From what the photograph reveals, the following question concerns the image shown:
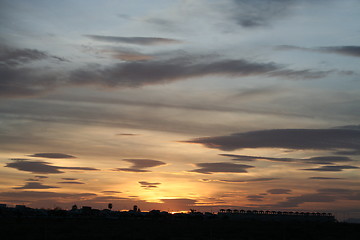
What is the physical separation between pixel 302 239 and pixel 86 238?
1438 inches

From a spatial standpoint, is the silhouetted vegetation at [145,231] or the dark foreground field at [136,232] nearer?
the dark foreground field at [136,232]

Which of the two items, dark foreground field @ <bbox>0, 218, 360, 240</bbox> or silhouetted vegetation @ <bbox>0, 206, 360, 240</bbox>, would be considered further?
silhouetted vegetation @ <bbox>0, 206, 360, 240</bbox>

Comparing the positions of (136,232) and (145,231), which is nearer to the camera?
(136,232)

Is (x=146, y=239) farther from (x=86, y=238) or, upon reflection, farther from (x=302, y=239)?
(x=302, y=239)

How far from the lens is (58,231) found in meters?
75.2

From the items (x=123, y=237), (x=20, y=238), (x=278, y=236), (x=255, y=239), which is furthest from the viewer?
(x=278, y=236)

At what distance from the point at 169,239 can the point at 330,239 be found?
95.4 ft

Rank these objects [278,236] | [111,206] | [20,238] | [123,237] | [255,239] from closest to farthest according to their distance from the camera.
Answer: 1. [20,238]
2. [123,237]
3. [255,239]
4. [278,236]
5. [111,206]

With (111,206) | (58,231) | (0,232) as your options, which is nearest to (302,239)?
(58,231)

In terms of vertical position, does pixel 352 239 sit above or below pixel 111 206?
below

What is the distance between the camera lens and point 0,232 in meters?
68.0

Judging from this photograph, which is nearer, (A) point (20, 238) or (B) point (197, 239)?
(A) point (20, 238)

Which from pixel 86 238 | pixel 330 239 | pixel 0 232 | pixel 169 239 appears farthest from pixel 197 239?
pixel 0 232

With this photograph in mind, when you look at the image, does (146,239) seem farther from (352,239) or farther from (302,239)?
(352,239)
